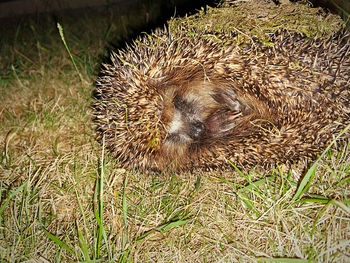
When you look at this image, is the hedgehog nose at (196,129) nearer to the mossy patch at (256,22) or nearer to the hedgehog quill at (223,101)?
the hedgehog quill at (223,101)

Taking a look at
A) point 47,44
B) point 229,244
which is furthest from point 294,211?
point 47,44

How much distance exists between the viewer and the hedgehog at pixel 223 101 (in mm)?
2057

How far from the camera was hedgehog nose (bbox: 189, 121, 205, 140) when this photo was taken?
2.70 m

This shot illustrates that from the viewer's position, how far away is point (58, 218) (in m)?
2.22

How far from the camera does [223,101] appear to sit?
257cm

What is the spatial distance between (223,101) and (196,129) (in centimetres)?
35

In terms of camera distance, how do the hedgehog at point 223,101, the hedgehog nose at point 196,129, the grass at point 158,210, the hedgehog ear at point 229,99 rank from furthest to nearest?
the hedgehog nose at point 196,129
the hedgehog ear at point 229,99
the hedgehog at point 223,101
the grass at point 158,210

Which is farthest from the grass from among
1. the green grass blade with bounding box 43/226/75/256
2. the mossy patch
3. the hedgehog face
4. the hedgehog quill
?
the mossy patch

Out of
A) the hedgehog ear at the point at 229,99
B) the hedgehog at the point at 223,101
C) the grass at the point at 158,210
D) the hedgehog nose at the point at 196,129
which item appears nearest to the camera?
the grass at the point at 158,210

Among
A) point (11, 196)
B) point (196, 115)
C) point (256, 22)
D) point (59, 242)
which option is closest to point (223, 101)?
point (196, 115)

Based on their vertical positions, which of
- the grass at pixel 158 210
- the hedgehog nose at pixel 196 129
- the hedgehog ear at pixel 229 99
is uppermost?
the hedgehog ear at pixel 229 99

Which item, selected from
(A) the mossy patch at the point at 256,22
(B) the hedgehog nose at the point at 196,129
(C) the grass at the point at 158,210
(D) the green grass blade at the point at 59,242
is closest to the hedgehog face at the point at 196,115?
(B) the hedgehog nose at the point at 196,129

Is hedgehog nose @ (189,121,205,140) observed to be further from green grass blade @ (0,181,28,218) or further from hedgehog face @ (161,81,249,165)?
green grass blade @ (0,181,28,218)

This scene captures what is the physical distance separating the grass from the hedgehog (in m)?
0.18
